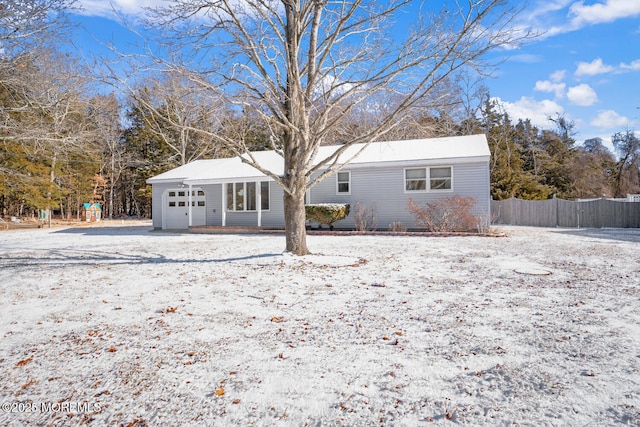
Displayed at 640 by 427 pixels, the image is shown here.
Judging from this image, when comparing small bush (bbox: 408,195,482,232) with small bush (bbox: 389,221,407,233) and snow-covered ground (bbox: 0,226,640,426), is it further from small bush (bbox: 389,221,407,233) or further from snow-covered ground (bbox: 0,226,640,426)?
snow-covered ground (bbox: 0,226,640,426)

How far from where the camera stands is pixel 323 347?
323 centimetres

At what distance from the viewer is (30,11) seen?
9.09 metres

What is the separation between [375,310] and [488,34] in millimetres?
5066

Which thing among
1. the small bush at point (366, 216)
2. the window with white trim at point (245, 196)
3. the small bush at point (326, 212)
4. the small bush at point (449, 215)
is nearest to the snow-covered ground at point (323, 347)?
the small bush at point (449, 215)

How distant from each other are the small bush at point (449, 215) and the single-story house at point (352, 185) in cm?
52

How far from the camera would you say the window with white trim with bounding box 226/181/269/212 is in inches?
649

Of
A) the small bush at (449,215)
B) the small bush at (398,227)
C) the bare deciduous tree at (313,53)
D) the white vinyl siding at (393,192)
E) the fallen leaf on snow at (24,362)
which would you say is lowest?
the fallen leaf on snow at (24,362)

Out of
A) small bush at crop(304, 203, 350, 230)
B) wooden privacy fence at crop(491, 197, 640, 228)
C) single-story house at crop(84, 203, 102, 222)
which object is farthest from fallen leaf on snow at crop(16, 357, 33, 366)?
single-story house at crop(84, 203, 102, 222)

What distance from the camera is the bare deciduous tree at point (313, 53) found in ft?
21.5

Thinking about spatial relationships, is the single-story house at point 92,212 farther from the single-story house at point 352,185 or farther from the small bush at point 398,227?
the small bush at point 398,227

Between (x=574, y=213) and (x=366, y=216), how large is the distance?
383 inches

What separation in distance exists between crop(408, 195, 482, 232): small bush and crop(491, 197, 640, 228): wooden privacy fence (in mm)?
3771

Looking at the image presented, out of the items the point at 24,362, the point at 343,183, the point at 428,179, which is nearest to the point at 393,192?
the point at 428,179

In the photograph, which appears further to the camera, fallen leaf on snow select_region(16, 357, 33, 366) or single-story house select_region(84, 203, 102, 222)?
single-story house select_region(84, 203, 102, 222)
